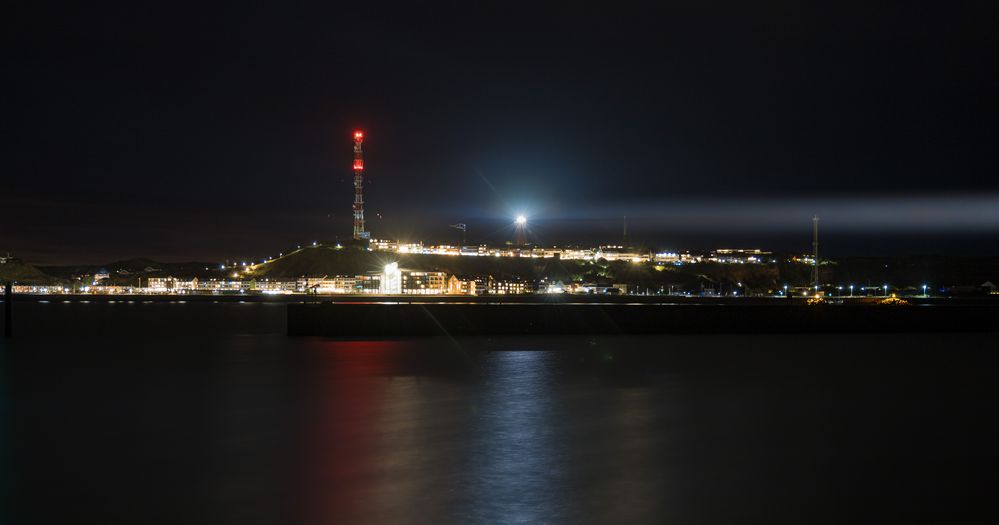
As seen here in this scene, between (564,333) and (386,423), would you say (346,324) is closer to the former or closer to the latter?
(564,333)

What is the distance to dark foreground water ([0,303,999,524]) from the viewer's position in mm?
6418

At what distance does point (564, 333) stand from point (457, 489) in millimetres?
18820

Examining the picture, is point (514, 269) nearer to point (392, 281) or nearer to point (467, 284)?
point (467, 284)

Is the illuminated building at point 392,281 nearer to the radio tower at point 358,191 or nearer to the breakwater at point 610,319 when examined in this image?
the radio tower at point 358,191

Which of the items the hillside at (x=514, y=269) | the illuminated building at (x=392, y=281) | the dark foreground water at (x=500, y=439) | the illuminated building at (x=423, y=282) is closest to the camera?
the dark foreground water at (x=500, y=439)

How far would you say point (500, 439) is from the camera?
9.20 metres

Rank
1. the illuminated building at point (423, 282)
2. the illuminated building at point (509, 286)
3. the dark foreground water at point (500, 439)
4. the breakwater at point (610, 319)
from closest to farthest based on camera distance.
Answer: the dark foreground water at point (500, 439) < the breakwater at point (610, 319) < the illuminated building at point (509, 286) < the illuminated building at point (423, 282)

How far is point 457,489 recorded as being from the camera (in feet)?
22.8

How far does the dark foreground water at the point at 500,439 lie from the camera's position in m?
6.42

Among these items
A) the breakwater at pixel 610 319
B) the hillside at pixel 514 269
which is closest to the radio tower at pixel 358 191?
the hillside at pixel 514 269

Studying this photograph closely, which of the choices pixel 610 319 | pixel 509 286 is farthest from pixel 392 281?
pixel 610 319

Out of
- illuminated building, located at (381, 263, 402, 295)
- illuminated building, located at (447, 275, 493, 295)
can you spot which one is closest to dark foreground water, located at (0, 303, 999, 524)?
illuminated building, located at (447, 275, 493, 295)

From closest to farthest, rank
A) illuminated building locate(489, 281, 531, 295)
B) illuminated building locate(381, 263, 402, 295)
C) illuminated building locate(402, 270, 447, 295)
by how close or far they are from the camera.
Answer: illuminated building locate(489, 281, 531, 295) < illuminated building locate(381, 263, 402, 295) < illuminated building locate(402, 270, 447, 295)

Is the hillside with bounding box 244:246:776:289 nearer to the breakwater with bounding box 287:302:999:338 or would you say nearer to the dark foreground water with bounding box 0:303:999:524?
the breakwater with bounding box 287:302:999:338
